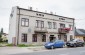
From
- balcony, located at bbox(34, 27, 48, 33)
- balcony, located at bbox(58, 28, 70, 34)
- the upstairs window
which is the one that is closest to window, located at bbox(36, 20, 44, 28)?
balcony, located at bbox(34, 27, 48, 33)

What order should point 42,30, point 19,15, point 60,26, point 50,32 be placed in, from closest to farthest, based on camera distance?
point 19,15
point 42,30
point 50,32
point 60,26

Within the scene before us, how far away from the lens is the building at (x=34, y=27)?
37.6 meters

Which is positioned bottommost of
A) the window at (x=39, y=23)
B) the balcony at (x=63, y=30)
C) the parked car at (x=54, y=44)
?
the parked car at (x=54, y=44)

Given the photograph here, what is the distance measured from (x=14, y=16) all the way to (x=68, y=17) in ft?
55.3

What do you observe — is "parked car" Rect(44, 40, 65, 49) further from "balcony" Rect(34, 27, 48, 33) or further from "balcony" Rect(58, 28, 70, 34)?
"balcony" Rect(58, 28, 70, 34)

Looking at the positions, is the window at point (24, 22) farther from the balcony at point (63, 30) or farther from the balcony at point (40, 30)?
the balcony at point (63, 30)

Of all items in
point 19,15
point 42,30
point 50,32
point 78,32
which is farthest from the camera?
point 78,32

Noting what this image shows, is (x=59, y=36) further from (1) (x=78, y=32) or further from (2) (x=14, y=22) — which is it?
(1) (x=78, y=32)

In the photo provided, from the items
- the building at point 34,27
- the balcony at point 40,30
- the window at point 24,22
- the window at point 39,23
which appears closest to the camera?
the building at point 34,27

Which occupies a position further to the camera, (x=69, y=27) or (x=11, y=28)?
(x=69, y=27)

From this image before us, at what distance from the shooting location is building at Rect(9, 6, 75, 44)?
37.6 m

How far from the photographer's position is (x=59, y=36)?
4650cm

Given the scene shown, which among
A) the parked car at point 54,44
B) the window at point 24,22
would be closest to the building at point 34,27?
the window at point 24,22

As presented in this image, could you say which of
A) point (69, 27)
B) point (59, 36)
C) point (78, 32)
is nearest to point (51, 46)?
point (59, 36)
